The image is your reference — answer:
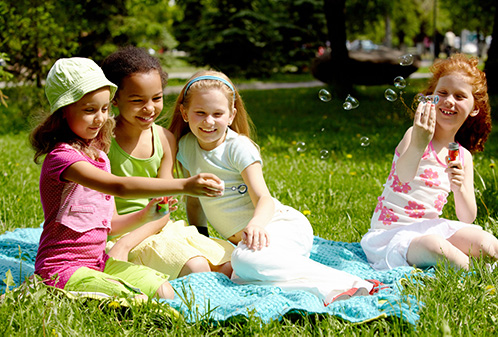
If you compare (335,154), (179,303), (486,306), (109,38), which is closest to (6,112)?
(335,154)

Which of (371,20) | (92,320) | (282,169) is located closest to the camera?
(92,320)

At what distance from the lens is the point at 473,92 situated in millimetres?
3180

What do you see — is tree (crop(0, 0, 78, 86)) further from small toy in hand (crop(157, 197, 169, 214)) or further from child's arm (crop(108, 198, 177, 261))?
small toy in hand (crop(157, 197, 169, 214))

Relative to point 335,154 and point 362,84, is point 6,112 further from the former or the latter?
point 362,84

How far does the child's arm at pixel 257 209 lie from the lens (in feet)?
8.56

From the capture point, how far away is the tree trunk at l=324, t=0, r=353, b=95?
1046 cm

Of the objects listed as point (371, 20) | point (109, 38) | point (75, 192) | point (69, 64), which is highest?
point (69, 64)

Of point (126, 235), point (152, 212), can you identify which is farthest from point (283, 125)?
point (152, 212)

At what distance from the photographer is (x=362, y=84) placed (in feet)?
40.9

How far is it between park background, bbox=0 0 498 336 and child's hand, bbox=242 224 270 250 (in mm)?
446

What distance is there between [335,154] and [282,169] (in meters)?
0.98

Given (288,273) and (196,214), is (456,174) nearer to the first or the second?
(288,273)

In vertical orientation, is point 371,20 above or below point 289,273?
below

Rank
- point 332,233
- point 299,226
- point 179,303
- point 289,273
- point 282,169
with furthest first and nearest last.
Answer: point 282,169
point 332,233
point 299,226
point 289,273
point 179,303
